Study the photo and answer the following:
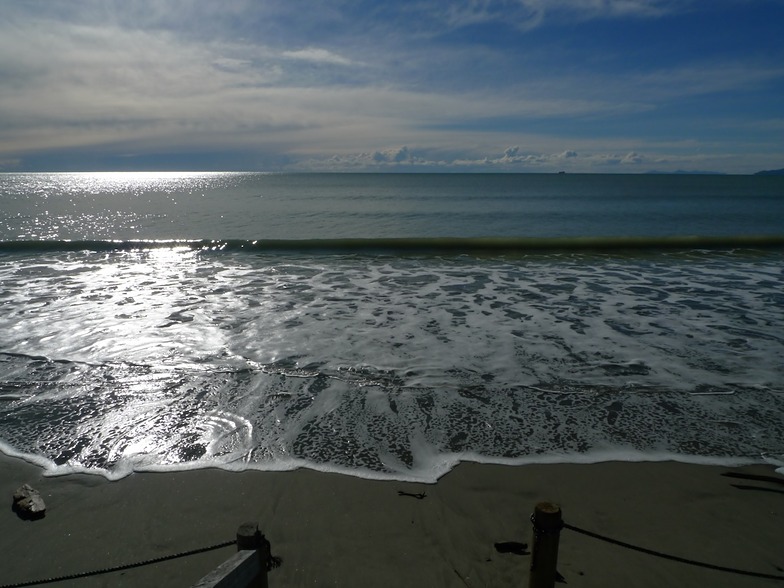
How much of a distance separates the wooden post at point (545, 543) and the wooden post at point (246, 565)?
1.35 metres

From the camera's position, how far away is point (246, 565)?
2404 mm

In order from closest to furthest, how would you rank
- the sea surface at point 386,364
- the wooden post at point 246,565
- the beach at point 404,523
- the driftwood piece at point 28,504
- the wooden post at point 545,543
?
1. the wooden post at point 246,565
2. the wooden post at point 545,543
3. the beach at point 404,523
4. the driftwood piece at point 28,504
5. the sea surface at point 386,364

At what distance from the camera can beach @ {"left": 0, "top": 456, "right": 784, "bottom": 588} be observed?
3514mm

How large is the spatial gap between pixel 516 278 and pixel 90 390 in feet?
34.2

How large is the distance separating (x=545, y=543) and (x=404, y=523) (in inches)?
62.9

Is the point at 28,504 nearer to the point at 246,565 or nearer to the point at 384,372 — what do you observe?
the point at 246,565

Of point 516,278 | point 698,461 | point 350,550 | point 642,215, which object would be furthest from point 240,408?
point 642,215

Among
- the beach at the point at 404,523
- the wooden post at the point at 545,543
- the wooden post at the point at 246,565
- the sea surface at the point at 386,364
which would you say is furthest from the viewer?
the sea surface at the point at 386,364

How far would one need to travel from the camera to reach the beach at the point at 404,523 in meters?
3.51

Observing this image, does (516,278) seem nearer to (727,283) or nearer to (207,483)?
(727,283)

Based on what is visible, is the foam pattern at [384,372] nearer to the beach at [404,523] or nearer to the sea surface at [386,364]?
the sea surface at [386,364]

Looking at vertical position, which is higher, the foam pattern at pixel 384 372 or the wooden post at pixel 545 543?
the wooden post at pixel 545 543

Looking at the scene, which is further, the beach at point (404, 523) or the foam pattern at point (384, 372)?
the foam pattern at point (384, 372)

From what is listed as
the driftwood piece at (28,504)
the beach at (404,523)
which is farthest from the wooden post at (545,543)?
the driftwood piece at (28,504)
